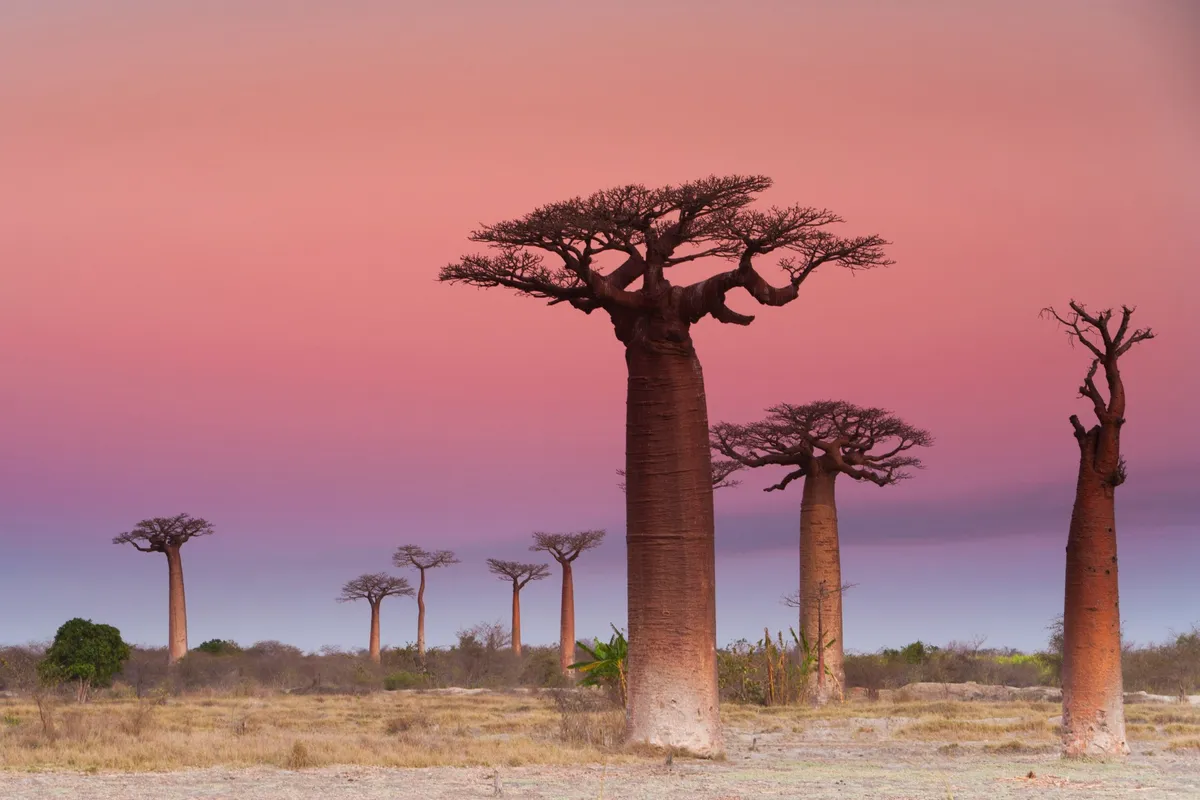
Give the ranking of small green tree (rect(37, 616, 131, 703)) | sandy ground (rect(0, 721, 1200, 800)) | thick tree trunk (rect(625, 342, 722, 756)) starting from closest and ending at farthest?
sandy ground (rect(0, 721, 1200, 800)) → thick tree trunk (rect(625, 342, 722, 756)) → small green tree (rect(37, 616, 131, 703))

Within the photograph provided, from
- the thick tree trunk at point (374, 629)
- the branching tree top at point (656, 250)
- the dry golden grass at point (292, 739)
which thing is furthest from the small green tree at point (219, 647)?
the branching tree top at point (656, 250)

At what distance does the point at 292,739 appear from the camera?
52.2 ft

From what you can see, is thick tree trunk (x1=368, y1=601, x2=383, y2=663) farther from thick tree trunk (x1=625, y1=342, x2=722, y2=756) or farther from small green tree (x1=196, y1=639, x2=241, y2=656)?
thick tree trunk (x1=625, y1=342, x2=722, y2=756)

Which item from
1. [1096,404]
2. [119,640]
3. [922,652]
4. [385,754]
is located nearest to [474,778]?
[385,754]

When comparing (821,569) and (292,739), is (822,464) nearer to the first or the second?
(821,569)

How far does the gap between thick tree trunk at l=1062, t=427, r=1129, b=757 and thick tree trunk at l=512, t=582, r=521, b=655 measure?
35.2 m

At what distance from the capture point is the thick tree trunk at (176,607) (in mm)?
40375

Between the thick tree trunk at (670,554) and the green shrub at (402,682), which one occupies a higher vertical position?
the thick tree trunk at (670,554)

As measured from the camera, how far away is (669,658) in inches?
528

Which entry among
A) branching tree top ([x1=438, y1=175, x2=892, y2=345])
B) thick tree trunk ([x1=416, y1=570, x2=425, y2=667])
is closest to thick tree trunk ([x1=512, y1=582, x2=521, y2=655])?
thick tree trunk ([x1=416, y1=570, x2=425, y2=667])

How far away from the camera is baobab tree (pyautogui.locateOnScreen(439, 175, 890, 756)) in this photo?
13438mm

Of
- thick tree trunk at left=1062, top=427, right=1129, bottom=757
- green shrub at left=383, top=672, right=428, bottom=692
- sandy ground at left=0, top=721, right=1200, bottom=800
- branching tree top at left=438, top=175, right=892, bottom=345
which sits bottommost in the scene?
green shrub at left=383, top=672, right=428, bottom=692

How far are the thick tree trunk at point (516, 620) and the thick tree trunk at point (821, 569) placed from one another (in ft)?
70.9

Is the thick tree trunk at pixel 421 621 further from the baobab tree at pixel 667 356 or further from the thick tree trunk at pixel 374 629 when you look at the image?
the baobab tree at pixel 667 356
